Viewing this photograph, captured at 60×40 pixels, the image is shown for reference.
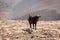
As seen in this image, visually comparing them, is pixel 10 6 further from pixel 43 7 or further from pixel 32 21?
pixel 32 21

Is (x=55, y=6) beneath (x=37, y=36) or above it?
above

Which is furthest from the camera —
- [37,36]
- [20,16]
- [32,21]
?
[20,16]

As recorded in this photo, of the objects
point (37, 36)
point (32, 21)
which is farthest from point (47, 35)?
point (32, 21)

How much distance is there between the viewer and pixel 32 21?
1720 centimetres

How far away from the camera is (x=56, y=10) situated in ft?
119

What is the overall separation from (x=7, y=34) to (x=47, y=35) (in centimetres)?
309

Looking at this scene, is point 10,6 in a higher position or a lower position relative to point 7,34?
higher

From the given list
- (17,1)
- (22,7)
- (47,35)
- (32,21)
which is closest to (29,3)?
(22,7)

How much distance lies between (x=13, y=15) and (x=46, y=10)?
6588mm

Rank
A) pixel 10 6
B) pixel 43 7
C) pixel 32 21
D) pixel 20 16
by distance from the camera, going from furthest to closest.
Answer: pixel 10 6 → pixel 43 7 → pixel 20 16 → pixel 32 21

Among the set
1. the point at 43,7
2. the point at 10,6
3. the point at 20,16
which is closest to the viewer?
the point at 20,16

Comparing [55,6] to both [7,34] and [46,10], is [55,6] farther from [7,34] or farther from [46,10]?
[7,34]

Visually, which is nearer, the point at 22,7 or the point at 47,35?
the point at 47,35

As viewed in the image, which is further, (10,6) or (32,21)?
(10,6)
